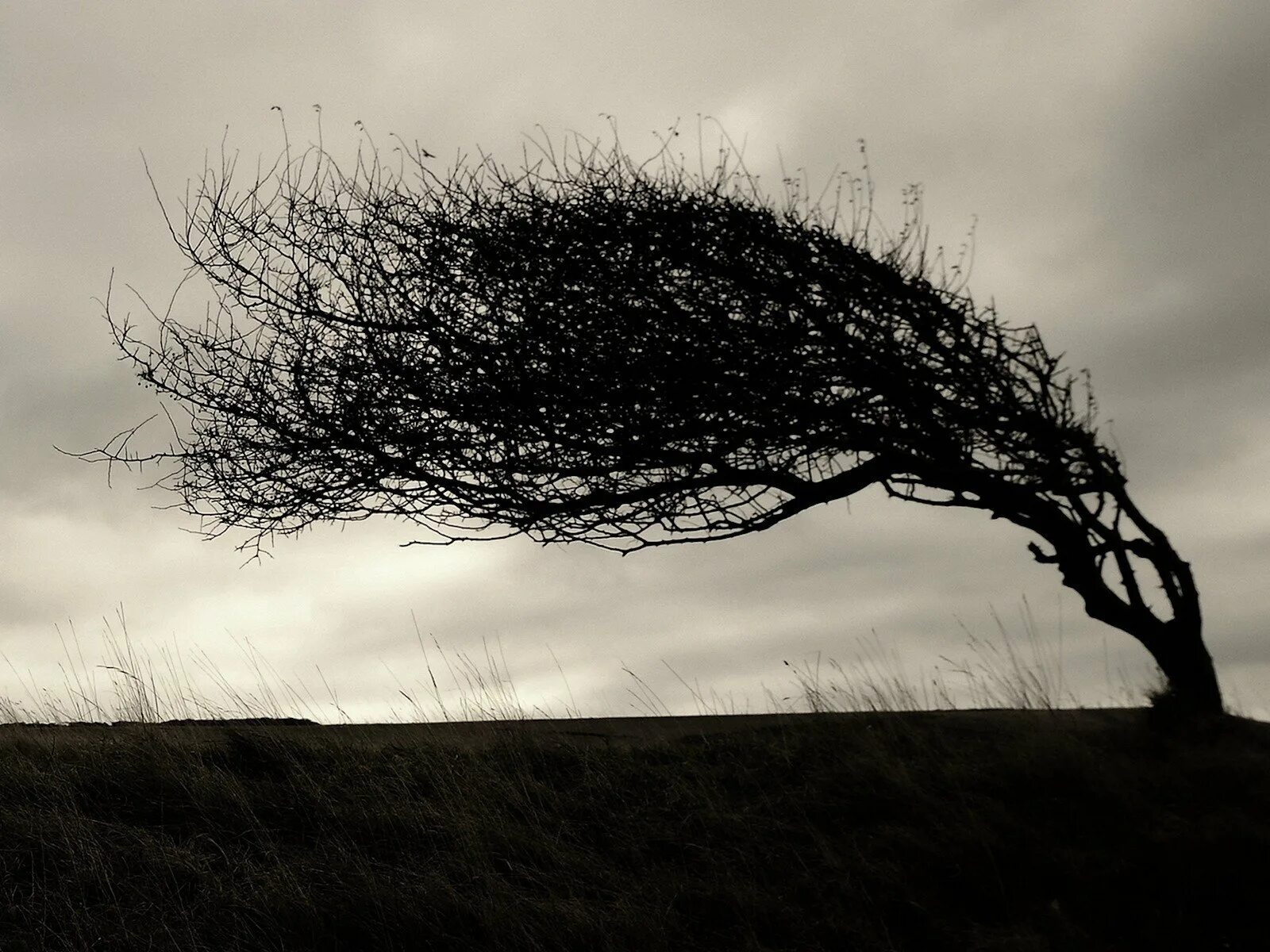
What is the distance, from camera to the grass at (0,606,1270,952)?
5.37 meters

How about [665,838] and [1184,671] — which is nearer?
[665,838]

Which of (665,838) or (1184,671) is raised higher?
(1184,671)

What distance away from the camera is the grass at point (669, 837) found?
5.37m

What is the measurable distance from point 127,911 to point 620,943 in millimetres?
2674

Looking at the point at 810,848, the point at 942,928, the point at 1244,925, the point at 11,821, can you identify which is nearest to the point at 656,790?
the point at 810,848

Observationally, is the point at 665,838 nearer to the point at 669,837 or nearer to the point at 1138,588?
the point at 669,837

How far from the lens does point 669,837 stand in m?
6.29

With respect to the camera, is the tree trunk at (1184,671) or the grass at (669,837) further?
the tree trunk at (1184,671)

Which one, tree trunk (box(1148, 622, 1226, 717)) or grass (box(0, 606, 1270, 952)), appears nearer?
grass (box(0, 606, 1270, 952))

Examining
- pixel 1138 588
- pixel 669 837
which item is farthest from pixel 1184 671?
pixel 669 837

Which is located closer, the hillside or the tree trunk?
the hillside

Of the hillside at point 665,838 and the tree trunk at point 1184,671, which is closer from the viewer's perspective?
the hillside at point 665,838

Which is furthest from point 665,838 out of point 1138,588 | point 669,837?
point 1138,588

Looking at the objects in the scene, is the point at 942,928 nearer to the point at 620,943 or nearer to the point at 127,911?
the point at 620,943
